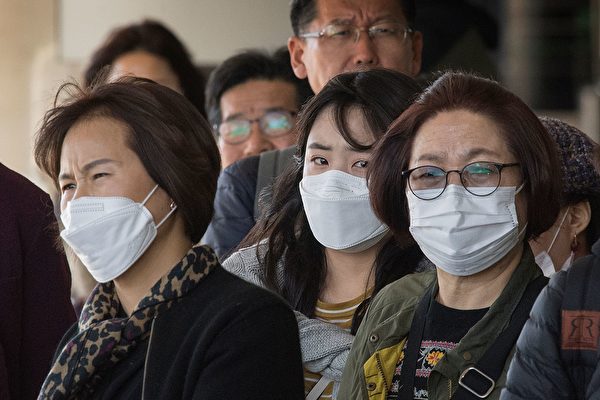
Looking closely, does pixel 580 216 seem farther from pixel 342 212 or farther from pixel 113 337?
pixel 113 337

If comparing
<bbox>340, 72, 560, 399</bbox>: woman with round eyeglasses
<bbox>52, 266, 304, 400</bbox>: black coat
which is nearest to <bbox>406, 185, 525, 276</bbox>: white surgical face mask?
<bbox>340, 72, 560, 399</bbox>: woman with round eyeglasses

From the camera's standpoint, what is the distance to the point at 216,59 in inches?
382

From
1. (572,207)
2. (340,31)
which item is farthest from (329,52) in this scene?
(572,207)

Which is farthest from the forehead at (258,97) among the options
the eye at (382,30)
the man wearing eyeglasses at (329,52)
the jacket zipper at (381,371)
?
the jacket zipper at (381,371)

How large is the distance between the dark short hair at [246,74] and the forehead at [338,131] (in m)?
2.24

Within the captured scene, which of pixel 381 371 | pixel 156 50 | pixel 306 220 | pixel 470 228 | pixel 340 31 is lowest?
pixel 381 371

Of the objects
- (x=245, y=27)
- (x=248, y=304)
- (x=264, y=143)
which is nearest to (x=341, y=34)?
(x=264, y=143)

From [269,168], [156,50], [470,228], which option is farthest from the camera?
[156,50]

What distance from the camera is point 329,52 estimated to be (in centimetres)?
485

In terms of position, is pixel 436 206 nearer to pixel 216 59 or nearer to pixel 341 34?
pixel 341 34

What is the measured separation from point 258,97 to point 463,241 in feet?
9.50

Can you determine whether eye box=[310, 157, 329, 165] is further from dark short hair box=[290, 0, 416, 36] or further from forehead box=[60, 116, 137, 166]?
dark short hair box=[290, 0, 416, 36]

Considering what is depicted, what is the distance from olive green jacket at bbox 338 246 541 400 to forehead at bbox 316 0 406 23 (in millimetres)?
1623

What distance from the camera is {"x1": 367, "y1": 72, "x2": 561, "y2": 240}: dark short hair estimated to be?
10.6 feet
